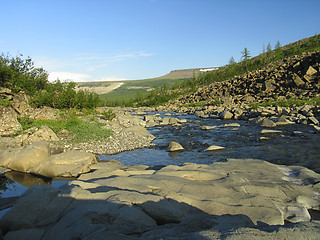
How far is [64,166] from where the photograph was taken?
30.6 ft

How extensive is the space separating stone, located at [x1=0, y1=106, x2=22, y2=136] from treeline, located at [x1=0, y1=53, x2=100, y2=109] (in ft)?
14.8

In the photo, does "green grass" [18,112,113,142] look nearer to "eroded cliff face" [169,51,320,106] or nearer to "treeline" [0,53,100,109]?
"treeline" [0,53,100,109]

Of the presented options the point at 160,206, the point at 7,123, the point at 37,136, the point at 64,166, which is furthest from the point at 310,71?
the point at 7,123

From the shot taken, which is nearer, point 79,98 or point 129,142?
point 129,142

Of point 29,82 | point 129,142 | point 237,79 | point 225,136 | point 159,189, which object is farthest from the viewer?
point 237,79

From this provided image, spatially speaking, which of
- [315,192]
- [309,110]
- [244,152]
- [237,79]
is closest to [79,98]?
[244,152]

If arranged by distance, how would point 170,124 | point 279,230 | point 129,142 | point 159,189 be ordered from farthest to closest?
point 170,124, point 129,142, point 159,189, point 279,230

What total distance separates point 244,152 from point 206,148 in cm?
228

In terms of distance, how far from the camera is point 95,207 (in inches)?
164

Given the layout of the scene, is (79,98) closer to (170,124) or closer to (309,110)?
(170,124)

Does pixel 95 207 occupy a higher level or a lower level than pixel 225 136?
higher

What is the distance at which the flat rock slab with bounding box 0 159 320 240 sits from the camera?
3662 mm

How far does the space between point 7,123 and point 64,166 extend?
314 inches

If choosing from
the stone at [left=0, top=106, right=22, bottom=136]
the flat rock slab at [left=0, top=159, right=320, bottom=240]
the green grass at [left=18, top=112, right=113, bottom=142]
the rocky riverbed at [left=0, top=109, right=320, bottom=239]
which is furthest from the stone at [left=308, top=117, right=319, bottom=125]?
the stone at [left=0, top=106, right=22, bottom=136]
